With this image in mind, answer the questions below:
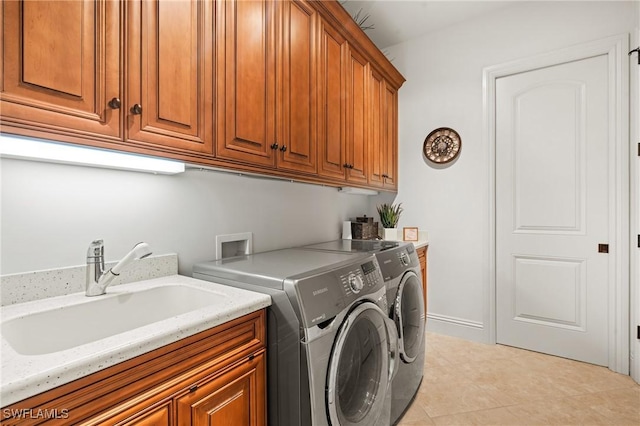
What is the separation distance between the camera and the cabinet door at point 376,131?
263cm

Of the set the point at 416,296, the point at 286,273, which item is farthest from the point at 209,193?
the point at 416,296

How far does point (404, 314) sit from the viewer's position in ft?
6.28

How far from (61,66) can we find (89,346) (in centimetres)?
76

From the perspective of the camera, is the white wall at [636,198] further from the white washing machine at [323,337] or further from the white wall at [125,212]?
the white wall at [125,212]

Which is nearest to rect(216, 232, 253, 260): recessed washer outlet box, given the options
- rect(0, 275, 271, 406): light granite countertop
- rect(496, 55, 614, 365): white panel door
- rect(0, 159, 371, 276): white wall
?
rect(0, 159, 371, 276): white wall

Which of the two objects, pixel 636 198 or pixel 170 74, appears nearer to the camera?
pixel 170 74

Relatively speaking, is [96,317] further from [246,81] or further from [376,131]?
[376,131]

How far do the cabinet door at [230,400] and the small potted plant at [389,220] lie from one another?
2079 mm

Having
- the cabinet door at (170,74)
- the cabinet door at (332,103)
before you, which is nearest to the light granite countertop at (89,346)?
the cabinet door at (170,74)

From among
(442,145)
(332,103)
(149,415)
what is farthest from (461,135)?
(149,415)

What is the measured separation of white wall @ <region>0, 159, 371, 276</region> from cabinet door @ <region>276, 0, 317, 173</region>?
36 centimetres

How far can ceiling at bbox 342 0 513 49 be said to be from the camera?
2604mm

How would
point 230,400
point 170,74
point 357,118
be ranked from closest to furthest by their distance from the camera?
1. point 230,400
2. point 170,74
3. point 357,118

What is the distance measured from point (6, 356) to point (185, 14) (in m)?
1.20
